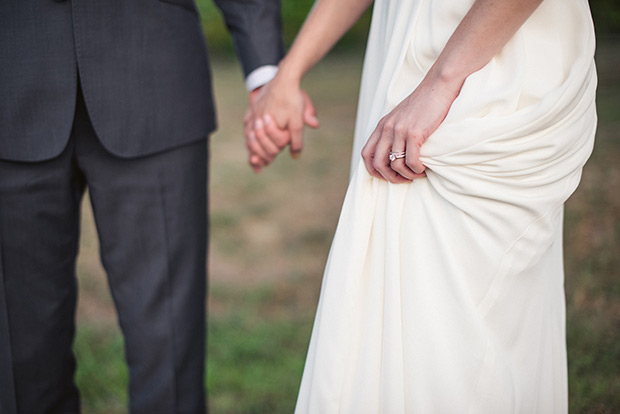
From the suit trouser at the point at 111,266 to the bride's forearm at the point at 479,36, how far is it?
0.91m

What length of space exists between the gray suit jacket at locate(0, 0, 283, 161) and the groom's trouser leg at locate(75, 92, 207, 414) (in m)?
0.08

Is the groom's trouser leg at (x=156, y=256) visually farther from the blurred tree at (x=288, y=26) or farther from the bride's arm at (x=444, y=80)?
the blurred tree at (x=288, y=26)

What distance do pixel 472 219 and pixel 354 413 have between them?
0.51 meters

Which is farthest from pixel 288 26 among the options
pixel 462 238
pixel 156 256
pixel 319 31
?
pixel 462 238

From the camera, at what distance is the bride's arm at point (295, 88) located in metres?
1.79

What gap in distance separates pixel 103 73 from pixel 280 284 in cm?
220

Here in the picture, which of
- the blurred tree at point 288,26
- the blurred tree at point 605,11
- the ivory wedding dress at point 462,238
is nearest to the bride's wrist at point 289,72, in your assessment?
the ivory wedding dress at point 462,238

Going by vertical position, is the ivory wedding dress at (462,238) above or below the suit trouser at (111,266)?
above

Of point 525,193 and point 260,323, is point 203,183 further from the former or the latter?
point 260,323

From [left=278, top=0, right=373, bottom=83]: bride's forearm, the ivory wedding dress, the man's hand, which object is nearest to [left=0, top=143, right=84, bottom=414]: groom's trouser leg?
the man's hand

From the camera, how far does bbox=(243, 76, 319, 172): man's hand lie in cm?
194

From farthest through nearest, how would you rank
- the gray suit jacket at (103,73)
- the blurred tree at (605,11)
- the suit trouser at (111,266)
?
the blurred tree at (605,11) → the suit trouser at (111,266) → the gray suit jacket at (103,73)


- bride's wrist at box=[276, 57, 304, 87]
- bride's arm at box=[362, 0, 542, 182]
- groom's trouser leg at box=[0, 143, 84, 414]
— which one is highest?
bride's arm at box=[362, 0, 542, 182]

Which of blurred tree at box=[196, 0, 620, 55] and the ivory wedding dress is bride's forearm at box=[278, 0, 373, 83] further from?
blurred tree at box=[196, 0, 620, 55]
